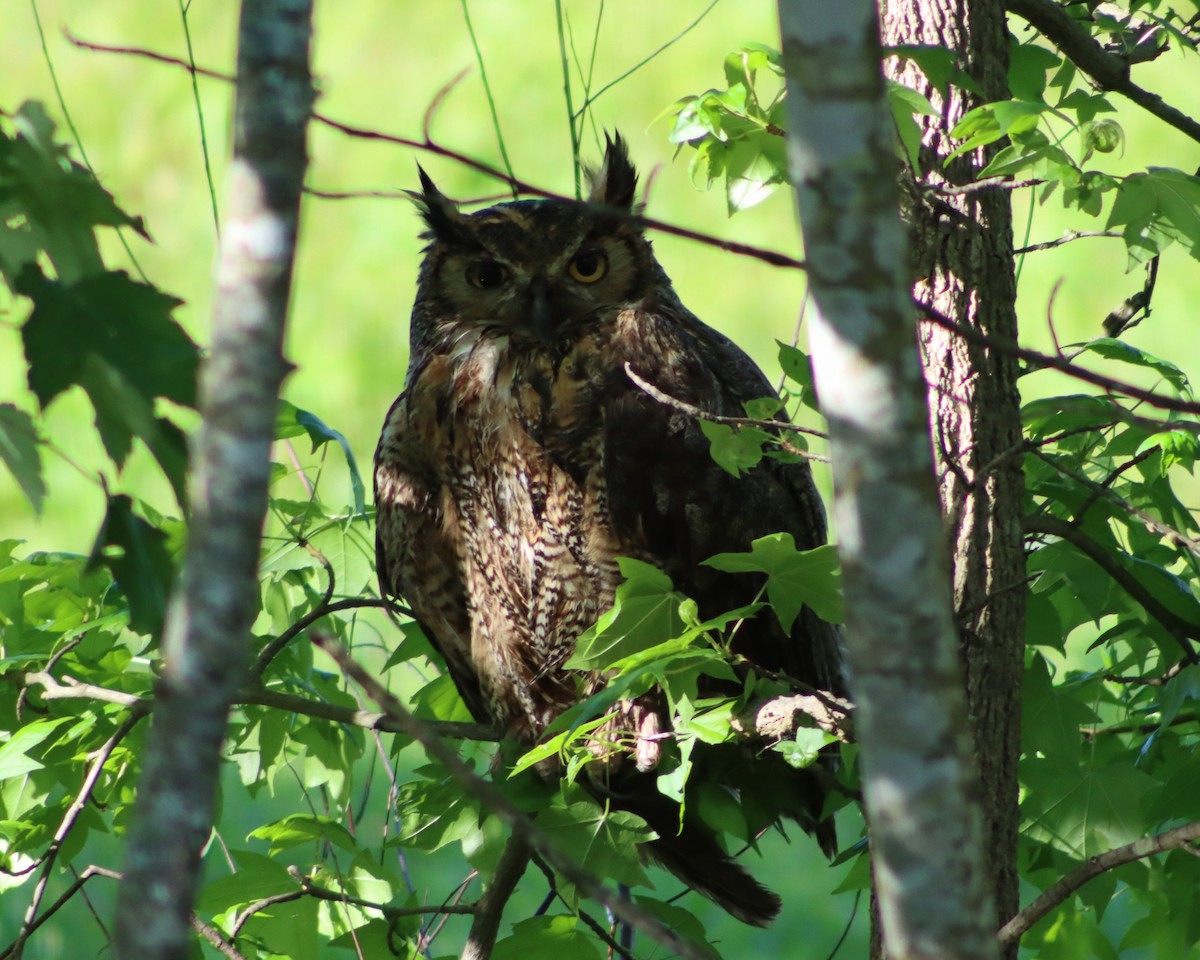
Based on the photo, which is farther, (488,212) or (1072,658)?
(1072,658)

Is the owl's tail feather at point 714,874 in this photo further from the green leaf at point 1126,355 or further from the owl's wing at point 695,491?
the green leaf at point 1126,355

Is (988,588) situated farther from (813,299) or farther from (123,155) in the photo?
(123,155)

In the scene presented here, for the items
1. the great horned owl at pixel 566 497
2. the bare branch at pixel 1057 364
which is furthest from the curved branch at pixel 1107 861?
the great horned owl at pixel 566 497

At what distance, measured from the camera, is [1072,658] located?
4.08 metres

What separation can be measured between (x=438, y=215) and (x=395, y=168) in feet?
11.6

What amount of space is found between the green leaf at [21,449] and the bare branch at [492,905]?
0.99 m

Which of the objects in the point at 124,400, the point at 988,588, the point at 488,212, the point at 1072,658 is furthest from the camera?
the point at 1072,658

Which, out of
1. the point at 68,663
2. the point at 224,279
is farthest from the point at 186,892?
the point at 68,663

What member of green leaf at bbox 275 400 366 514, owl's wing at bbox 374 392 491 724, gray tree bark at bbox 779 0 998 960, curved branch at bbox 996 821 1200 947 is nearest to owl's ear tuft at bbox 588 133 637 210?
owl's wing at bbox 374 392 491 724

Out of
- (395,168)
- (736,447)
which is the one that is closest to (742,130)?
(736,447)

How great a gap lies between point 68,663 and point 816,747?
102cm

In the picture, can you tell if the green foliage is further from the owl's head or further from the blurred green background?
the blurred green background

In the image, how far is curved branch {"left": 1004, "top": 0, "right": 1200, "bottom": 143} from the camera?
67.8 inches

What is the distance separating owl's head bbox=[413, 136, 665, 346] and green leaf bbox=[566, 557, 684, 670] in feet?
2.77
